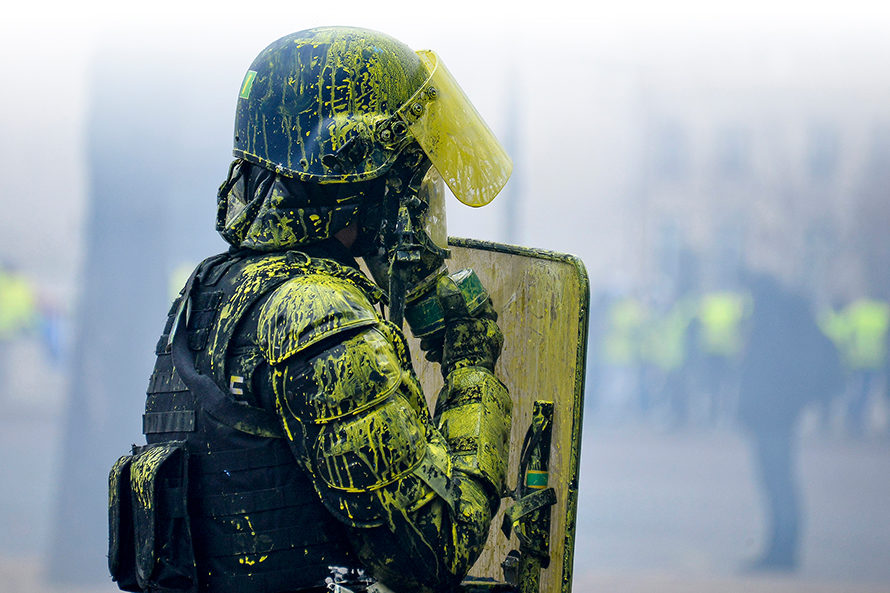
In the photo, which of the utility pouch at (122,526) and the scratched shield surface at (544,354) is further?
the scratched shield surface at (544,354)

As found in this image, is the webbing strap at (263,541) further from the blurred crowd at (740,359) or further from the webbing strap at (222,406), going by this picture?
the blurred crowd at (740,359)

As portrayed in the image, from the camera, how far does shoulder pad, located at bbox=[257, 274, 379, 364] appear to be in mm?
1212

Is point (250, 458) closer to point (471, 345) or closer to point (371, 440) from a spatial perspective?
point (371, 440)

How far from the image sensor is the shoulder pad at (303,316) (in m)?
1.21

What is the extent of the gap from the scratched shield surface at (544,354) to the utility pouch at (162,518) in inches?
22.7

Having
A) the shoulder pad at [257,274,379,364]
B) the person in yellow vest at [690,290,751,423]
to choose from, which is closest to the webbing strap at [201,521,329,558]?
the shoulder pad at [257,274,379,364]

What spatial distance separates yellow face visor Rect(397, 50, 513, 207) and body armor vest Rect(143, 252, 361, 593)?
0.24 metres

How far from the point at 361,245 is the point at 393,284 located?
0.24ft

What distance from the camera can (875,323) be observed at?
13.3 feet

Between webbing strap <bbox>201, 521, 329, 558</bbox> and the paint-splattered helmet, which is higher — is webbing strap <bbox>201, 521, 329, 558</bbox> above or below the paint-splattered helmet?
below

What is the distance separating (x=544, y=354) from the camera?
167cm

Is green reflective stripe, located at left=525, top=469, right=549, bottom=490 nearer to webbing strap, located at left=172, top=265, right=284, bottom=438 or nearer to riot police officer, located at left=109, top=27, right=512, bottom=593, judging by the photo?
riot police officer, located at left=109, top=27, right=512, bottom=593

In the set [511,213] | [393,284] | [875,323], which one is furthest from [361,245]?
[875,323]

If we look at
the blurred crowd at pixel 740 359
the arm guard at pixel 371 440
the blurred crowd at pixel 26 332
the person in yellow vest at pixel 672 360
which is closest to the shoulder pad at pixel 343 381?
the arm guard at pixel 371 440
